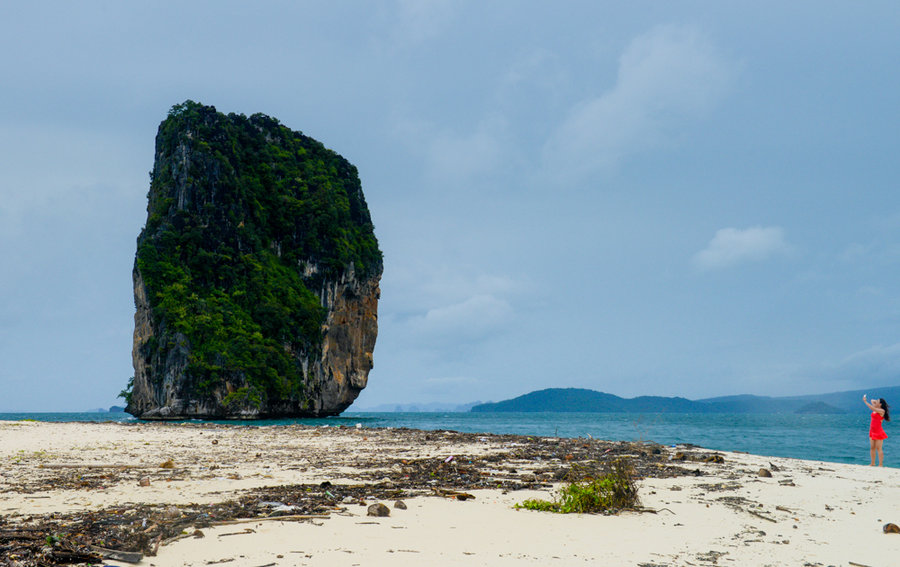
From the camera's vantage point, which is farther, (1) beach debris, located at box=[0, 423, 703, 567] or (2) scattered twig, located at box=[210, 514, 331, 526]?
(2) scattered twig, located at box=[210, 514, 331, 526]

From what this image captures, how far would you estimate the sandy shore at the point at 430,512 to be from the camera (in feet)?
13.9

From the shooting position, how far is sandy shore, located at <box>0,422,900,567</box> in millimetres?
4227

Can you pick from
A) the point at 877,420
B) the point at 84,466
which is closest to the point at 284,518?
the point at 84,466

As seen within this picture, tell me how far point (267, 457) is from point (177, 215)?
48.5m

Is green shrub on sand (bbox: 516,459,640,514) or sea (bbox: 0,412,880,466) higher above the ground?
green shrub on sand (bbox: 516,459,640,514)

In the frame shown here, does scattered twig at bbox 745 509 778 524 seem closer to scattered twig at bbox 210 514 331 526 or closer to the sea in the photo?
the sea

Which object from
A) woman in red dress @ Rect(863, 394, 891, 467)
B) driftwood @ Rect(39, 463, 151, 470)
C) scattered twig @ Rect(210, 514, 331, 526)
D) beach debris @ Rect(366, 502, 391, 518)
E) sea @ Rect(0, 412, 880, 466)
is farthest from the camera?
sea @ Rect(0, 412, 880, 466)

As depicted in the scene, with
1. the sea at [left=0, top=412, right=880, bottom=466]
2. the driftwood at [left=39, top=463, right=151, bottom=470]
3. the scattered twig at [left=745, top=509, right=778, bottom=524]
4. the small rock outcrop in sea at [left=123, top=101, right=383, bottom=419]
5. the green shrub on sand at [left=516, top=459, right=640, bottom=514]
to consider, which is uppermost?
the small rock outcrop in sea at [left=123, top=101, right=383, bottom=419]

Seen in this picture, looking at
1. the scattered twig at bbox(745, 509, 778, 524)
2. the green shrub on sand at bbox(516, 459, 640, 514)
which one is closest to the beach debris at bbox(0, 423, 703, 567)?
the green shrub on sand at bbox(516, 459, 640, 514)

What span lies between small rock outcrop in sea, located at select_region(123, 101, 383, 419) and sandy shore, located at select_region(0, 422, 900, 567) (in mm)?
40222

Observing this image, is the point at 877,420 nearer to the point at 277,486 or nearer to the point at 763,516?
the point at 763,516

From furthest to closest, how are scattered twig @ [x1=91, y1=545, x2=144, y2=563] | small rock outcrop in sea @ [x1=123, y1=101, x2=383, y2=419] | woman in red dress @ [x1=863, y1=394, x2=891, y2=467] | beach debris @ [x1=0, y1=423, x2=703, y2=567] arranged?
small rock outcrop in sea @ [x1=123, y1=101, x2=383, y2=419], woman in red dress @ [x1=863, y1=394, x2=891, y2=467], beach debris @ [x1=0, y1=423, x2=703, y2=567], scattered twig @ [x1=91, y1=545, x2=144, y2=563]

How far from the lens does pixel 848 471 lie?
1095cm

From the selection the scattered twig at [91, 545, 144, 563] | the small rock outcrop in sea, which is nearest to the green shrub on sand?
the scattered twig at [91, 545, 144, 563]
